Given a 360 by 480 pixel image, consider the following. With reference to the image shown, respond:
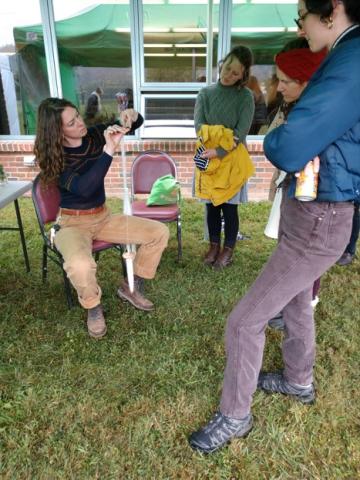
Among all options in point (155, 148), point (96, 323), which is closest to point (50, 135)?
point (96, 323)

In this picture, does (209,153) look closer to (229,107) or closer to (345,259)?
(229,107)

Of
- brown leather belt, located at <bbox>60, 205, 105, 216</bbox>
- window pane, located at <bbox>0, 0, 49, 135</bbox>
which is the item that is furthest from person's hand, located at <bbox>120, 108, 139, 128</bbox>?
window pane, located at <bbox>0, 0, 49, 135</bbox>

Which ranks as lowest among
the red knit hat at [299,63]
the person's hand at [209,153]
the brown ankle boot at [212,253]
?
the brown ankle boot at [212,253]

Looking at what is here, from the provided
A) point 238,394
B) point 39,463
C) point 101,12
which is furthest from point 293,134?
point 101,12

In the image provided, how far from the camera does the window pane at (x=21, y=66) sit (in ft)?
16.4

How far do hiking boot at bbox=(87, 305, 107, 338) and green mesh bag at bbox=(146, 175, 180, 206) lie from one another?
48.9 inches

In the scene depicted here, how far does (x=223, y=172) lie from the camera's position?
3.16 metres

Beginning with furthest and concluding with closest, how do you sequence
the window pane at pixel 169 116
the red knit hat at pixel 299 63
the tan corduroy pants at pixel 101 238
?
the window pane at pixel 169 116 < the tan corduroy pants at pixel 101 238 < the red knit hat at pixel 299 63

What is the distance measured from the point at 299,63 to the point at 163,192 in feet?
5.83

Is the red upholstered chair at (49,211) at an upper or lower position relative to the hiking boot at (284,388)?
upper

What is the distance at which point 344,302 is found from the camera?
9.55 ft

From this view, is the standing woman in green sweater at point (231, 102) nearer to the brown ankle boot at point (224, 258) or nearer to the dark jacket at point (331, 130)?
the brown ankle boot at point (224, 258)

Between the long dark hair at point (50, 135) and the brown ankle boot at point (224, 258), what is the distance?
5.36ft

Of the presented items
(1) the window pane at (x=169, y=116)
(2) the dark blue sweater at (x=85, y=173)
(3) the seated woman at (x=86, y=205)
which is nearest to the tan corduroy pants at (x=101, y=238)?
(3) the seated woman at (x=86, y=205)
